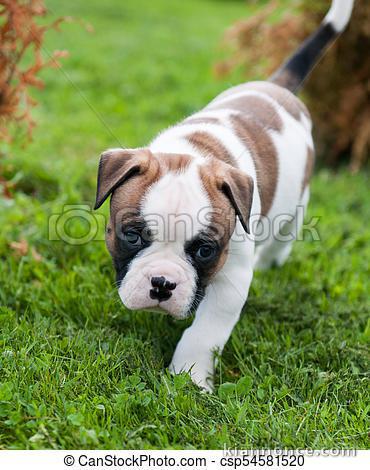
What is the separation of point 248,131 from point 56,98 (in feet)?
19.9

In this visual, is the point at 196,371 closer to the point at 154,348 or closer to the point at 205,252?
the point at 154,348

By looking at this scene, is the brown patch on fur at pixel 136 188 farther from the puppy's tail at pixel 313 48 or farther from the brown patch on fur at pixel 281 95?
the puppy's tail at pixel 313 48

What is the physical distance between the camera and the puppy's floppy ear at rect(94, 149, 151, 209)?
11.2ft

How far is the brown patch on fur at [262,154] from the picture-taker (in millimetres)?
4191

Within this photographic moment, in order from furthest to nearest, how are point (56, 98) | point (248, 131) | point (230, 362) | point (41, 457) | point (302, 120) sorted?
point (56, 98) → point (302, 120) → point (248, 131) → point (230, 362) → point (41, 457)

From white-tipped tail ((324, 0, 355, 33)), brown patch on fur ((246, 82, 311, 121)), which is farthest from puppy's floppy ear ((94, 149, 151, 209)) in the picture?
white-tipped tail ((324, 0, 355, 33))

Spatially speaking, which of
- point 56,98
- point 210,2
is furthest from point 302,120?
point 210,2

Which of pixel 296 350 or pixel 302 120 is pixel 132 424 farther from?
pixel 302 120

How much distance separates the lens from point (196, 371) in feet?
12.3

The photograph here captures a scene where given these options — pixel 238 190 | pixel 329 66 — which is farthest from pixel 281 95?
pixel 329 66

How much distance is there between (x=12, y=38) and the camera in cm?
474

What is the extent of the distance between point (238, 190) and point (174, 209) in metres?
0.44

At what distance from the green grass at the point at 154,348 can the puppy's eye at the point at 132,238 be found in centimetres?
68

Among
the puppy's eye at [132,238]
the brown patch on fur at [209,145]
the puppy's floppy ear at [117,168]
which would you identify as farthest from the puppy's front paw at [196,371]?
the brown patch on fur at [209,145]
